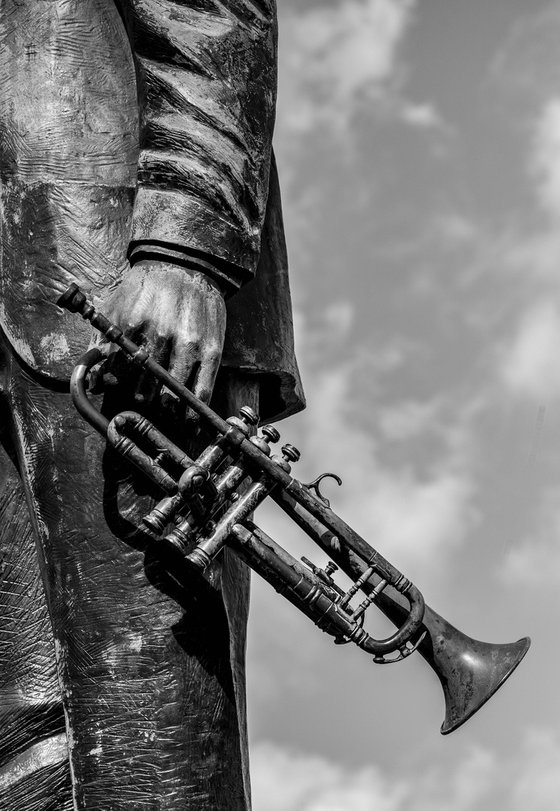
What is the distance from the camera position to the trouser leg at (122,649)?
376cm

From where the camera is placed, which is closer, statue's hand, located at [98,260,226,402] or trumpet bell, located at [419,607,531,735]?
statue's hand, located at [98,260,226,402]

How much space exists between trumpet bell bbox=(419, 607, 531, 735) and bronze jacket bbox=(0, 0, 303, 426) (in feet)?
2.66

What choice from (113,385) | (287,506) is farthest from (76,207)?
(287,506)

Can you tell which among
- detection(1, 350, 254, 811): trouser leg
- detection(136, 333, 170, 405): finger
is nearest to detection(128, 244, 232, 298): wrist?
detection(136, 333, 170, 405): finger

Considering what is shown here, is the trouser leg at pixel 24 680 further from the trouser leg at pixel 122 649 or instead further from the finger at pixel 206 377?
the finger at pixel 206 377

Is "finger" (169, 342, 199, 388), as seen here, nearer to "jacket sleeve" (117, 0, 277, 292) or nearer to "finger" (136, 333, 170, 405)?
"finger" (136, 333, 170, 405)

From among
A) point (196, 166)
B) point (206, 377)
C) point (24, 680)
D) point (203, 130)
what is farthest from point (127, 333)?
point (24, 680)

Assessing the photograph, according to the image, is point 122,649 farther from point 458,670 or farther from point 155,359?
point 458,670

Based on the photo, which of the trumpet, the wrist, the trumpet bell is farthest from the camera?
the trumpet bell

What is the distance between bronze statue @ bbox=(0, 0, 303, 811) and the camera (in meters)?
3.79

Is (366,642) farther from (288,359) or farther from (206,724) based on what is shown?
(288,359)

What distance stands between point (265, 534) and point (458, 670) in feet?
2.18

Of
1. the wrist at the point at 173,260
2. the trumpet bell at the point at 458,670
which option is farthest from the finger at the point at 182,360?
the trumpet bell at the point at 458,670

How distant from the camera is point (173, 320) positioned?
379 cm
